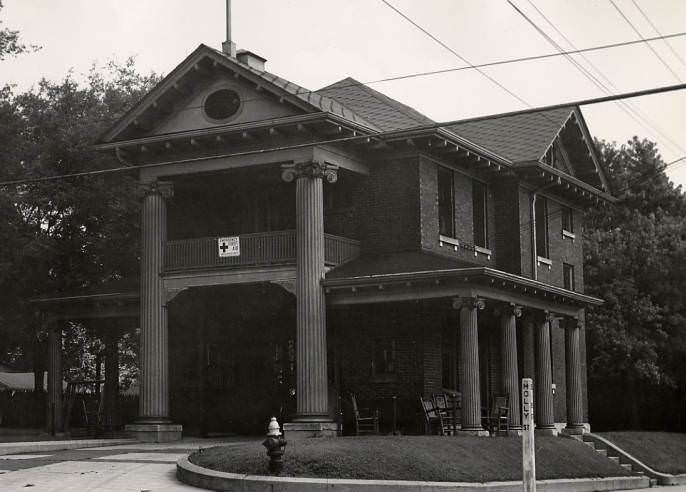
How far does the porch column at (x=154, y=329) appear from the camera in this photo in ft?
91.7

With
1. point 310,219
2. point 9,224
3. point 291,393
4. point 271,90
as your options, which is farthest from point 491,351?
point 9,224

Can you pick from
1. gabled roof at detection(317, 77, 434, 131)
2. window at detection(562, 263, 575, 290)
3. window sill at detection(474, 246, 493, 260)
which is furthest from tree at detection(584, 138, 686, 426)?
gabled roof at detection(317, 77, 434, 131)

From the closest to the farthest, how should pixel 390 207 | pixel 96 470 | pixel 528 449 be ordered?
pixel 528 449
pixel 96 470
pixel 390 207

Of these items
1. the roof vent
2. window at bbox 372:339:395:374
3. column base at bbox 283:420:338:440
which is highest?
the roof vent

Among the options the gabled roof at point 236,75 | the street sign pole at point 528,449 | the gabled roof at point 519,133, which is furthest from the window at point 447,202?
the street sign pole at point 528,449

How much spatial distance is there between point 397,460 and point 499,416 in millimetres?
8549

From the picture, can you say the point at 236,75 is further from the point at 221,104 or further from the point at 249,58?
the point at 249,58

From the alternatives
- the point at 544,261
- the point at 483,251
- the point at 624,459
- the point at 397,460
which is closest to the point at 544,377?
the point at 624,459

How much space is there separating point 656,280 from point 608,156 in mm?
13461

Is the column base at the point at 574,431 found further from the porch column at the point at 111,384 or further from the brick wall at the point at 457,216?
the porch column at the point at 111,384

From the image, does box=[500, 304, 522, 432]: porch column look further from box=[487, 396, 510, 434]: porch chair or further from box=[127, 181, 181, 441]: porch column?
box=[127, 181, 181, 441]: porch column

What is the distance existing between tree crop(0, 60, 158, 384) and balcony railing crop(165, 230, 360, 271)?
395 inches

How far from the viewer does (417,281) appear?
84.9 feet

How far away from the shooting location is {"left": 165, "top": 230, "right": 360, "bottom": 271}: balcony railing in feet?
90.1
